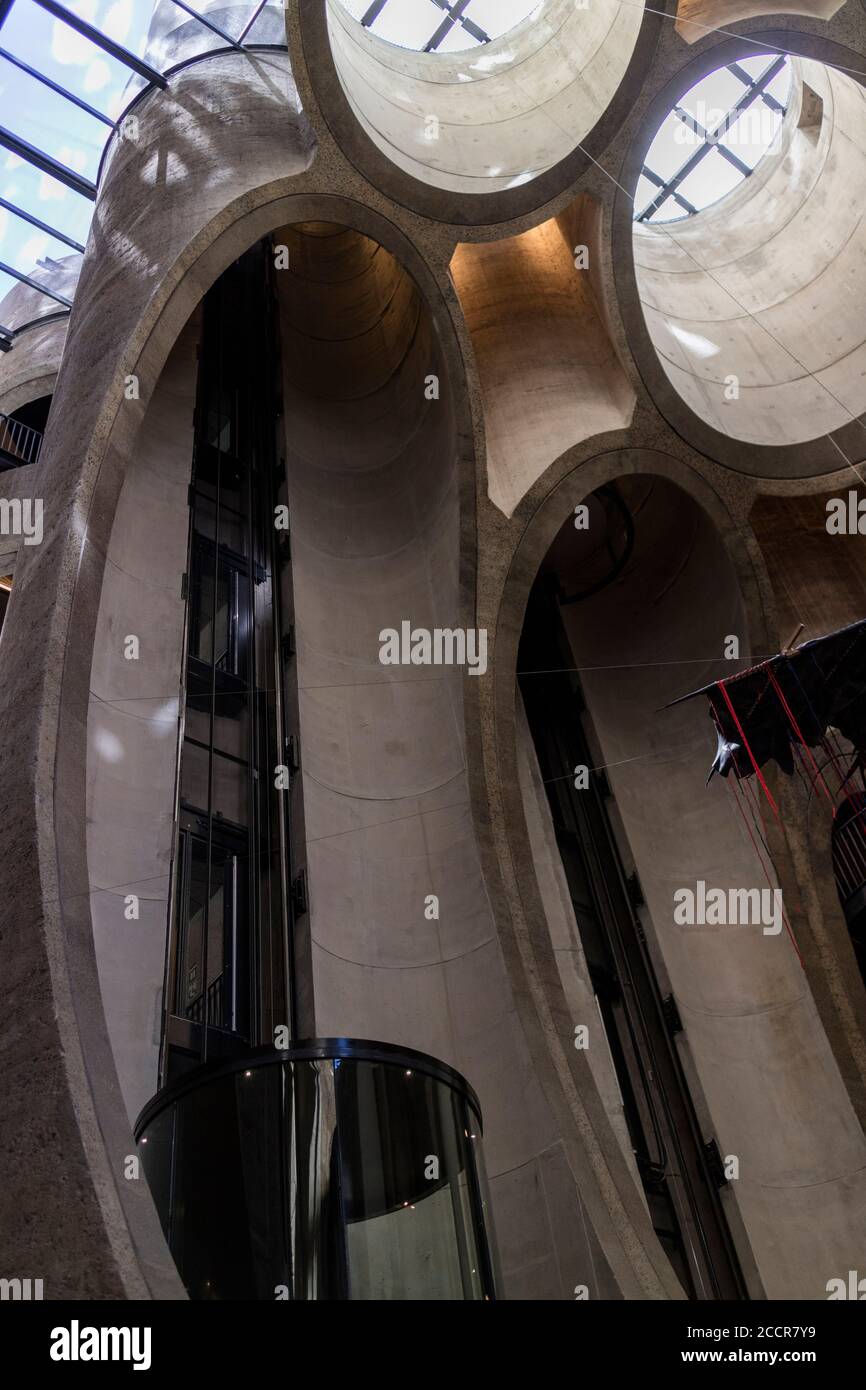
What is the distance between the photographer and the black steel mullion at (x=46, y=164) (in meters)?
13.4

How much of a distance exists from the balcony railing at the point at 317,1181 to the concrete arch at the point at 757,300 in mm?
9374

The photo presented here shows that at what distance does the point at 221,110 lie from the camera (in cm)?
1205

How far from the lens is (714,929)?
1412cm

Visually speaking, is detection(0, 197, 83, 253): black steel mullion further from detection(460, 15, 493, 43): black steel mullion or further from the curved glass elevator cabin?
detection(460, 15, 493, 43): black steel mullion

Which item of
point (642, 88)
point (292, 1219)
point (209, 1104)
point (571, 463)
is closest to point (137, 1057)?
point (209, 1104)

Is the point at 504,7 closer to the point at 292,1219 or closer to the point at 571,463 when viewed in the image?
→ the point at 571,463

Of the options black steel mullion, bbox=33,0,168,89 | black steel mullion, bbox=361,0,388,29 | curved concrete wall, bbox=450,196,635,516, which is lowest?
curved concrete wall, bbox=450,196,635,516

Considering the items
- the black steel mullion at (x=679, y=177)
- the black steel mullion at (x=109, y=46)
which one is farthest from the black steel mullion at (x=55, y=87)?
the black steel mullion at (x=679, y=177)

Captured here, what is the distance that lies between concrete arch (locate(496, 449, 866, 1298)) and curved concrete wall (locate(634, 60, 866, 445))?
171 centimetres

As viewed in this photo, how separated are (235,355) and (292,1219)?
35.5 feet

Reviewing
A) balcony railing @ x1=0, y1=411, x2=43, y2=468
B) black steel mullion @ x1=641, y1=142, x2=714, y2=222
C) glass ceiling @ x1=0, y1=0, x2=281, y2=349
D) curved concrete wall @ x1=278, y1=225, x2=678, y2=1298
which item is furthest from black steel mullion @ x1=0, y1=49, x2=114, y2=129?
black steel mullion @ x1=641, y1=142, x2=714, y2=222

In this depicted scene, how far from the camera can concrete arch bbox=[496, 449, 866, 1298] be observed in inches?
470

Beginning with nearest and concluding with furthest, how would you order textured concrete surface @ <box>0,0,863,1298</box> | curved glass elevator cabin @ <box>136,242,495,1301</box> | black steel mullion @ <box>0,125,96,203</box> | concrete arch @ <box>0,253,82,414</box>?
curved glass elevator cabin @ <box>136,242,495,1301</box>
textured concrete surface @ <box>0,0,863,1298</box>
black steel mullion @ <box>0,125,96,203</box>
concrete arch @ <box>0,253,82,414</box>

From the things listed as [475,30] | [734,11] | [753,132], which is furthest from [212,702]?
[753,132]
